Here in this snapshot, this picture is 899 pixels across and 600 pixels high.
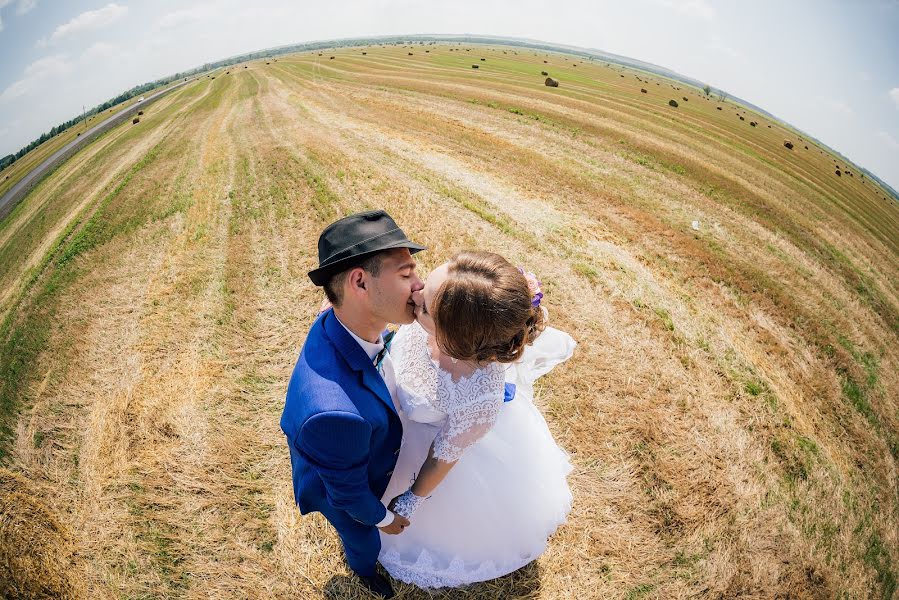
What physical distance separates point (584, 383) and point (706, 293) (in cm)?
383

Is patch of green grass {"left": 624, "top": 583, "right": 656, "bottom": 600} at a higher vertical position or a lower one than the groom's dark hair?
lower

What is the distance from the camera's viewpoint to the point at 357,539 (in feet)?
8.86

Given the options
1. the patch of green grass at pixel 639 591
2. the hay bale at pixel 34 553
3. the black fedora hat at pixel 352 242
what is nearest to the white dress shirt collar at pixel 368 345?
the black fedora hat at pixel 352 242

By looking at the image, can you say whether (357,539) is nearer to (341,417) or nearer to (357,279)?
(341,417)

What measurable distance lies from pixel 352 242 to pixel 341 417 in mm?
898

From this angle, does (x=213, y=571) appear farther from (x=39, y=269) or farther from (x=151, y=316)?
(x=39, y=269)

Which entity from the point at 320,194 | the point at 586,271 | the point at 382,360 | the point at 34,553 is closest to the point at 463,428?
the point at 382,360

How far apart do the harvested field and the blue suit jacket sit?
1.99 m

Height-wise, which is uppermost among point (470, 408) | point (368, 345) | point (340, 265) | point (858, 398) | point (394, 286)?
point (340, 265)

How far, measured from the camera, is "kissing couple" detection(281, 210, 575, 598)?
196cm

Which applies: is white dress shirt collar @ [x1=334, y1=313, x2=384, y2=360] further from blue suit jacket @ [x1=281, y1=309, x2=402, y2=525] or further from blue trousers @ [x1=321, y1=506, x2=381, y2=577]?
blue trousers @ [x1=321, y1=506, x2=381, y2=577]

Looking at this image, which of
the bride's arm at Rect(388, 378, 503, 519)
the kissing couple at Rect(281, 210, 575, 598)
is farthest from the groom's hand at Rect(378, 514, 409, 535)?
the bride's arm at Rect(388, 378, 503, 519)

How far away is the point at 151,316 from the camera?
6.98 m

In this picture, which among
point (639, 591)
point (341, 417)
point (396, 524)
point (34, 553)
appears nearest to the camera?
point (341, 417)
